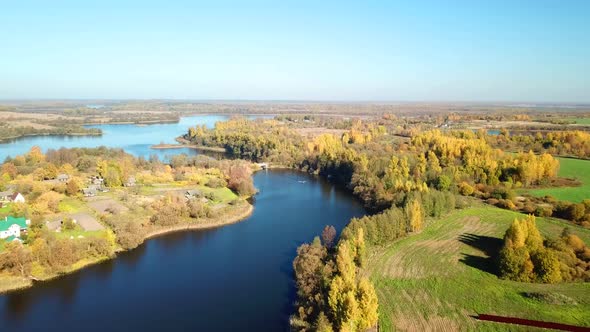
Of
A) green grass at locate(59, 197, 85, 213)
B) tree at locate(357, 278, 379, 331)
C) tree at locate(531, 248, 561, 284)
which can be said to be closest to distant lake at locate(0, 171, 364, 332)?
tree at locate(357, 278, 379, 331)

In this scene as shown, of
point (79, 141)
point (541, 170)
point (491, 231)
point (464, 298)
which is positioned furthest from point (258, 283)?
point (79, 141)

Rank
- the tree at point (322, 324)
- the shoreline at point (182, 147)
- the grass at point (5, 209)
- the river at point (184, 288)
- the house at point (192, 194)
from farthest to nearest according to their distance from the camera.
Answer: the shoreline at point (182, 147) → the house at point (192, 194) → the grass at point (5, 209) → the river at point (184, 288) → the tree at point (322, 324)

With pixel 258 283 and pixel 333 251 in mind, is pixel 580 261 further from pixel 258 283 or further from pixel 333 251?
pixel 258 283

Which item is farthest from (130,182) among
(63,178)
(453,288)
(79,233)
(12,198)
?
(453,288)

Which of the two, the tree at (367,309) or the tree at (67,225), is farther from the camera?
the tree at (67,225)

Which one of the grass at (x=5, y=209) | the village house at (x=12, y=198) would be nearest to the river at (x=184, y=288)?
the grass at (x=5, y=209)

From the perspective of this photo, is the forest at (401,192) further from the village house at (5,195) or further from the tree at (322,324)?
the village house at (5,195)
